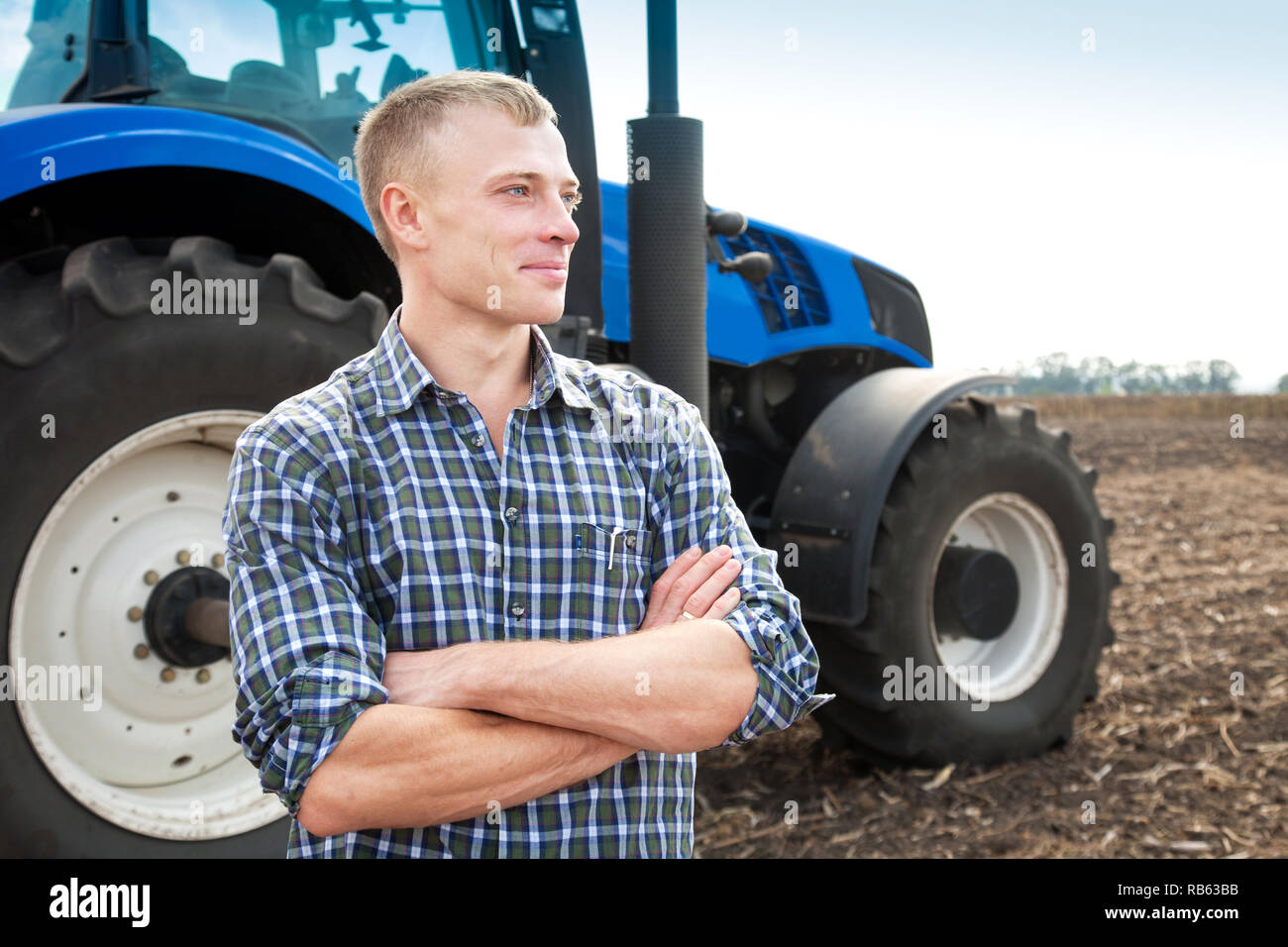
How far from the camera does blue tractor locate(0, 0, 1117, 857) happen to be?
2135 millimetres

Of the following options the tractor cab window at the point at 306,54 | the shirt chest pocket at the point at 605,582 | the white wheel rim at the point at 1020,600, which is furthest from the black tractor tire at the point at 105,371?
the white wheel rim at the point at 1020,600

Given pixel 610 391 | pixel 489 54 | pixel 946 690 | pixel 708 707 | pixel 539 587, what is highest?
pixel 489 54

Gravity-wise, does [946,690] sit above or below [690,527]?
below

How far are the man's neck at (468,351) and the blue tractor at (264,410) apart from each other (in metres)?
0.93

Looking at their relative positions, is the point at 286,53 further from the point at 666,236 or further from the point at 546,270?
the point at 546,270

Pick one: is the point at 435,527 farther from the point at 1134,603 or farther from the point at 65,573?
the point at 1134,603

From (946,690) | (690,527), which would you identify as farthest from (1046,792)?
(690,527)

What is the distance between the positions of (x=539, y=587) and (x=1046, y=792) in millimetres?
2728

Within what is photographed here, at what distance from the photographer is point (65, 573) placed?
2225 mm

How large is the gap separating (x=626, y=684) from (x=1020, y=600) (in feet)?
9.76

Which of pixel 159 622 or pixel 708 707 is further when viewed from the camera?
pixel 159 622

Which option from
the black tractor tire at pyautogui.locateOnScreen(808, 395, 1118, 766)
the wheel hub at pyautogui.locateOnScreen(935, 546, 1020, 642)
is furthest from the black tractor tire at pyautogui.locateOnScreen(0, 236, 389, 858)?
the wheel hub at pyautogui.locateOnScreen(935, 546, 1020, 642)

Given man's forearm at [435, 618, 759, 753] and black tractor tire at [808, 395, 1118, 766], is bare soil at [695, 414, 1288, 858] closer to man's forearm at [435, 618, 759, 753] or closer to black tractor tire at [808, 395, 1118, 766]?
black tractor tire at [808, 395, 1118, 766]

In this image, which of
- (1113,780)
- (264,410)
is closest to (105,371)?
(264,410)
